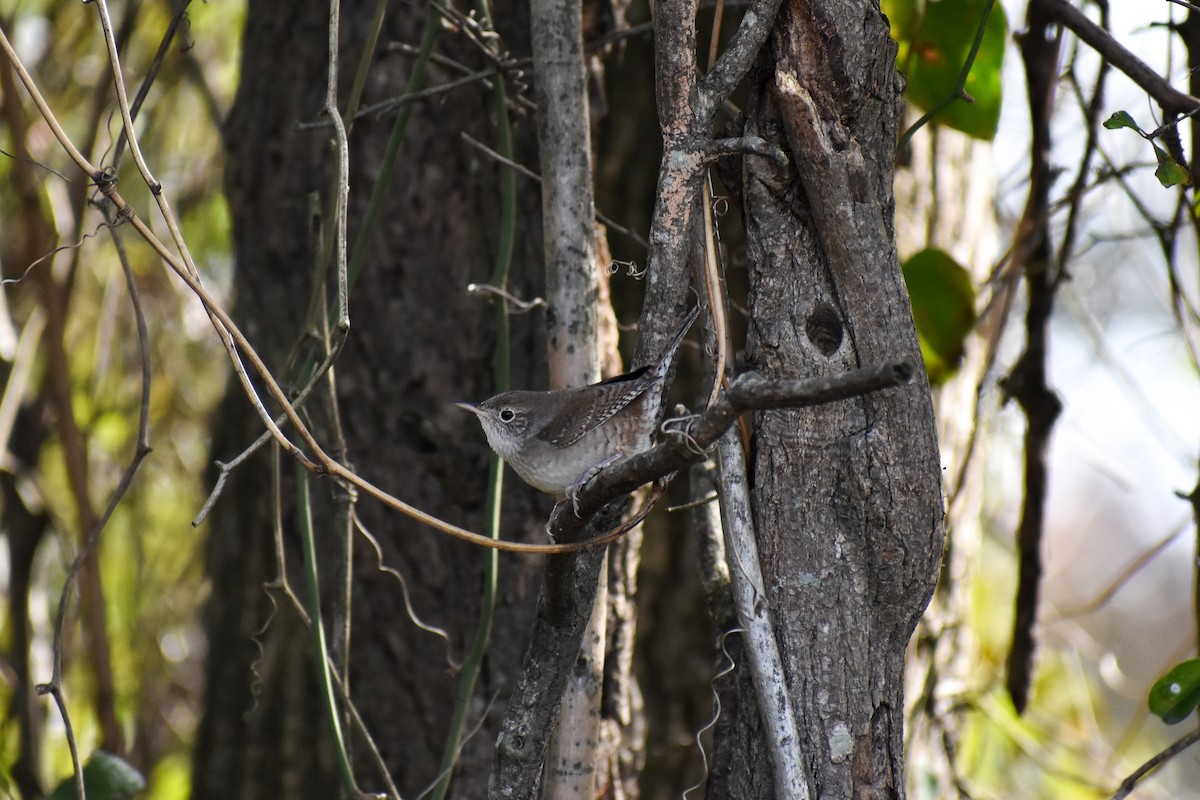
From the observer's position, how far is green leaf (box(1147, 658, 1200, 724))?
1907 mm

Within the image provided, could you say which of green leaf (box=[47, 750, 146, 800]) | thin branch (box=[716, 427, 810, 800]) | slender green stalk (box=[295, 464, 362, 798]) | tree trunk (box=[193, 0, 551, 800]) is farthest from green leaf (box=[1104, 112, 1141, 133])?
green leaf (box=[47, 750, 146, 800])

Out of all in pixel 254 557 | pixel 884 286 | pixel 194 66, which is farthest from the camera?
pixel 194 66

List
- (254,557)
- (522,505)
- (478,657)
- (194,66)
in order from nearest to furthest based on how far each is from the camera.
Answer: (478,657) → (522,505) → (254,557) → (194,66)

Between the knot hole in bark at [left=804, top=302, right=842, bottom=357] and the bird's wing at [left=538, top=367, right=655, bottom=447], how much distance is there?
0.38m

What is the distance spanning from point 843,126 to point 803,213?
0.15m

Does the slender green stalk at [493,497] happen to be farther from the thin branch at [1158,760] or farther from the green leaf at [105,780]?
the thin branch at [1158,760]

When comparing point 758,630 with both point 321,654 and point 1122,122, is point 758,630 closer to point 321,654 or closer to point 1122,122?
point 321,654

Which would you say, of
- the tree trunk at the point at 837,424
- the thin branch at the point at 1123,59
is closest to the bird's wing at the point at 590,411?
the tree trunk at the point at 837,424

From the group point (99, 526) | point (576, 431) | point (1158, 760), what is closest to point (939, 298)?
point (576, 431)

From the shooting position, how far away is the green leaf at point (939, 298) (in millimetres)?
2430

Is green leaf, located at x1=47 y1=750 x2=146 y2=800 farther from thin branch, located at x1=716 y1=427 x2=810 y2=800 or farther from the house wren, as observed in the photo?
thin branch, located at x1=716 y1=427 x2=810 y2=800

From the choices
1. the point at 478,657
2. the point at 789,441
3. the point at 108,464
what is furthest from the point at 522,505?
the point at 108,464

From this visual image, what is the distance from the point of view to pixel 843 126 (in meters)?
1.69

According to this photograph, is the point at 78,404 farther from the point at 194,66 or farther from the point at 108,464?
the point at 194,66
